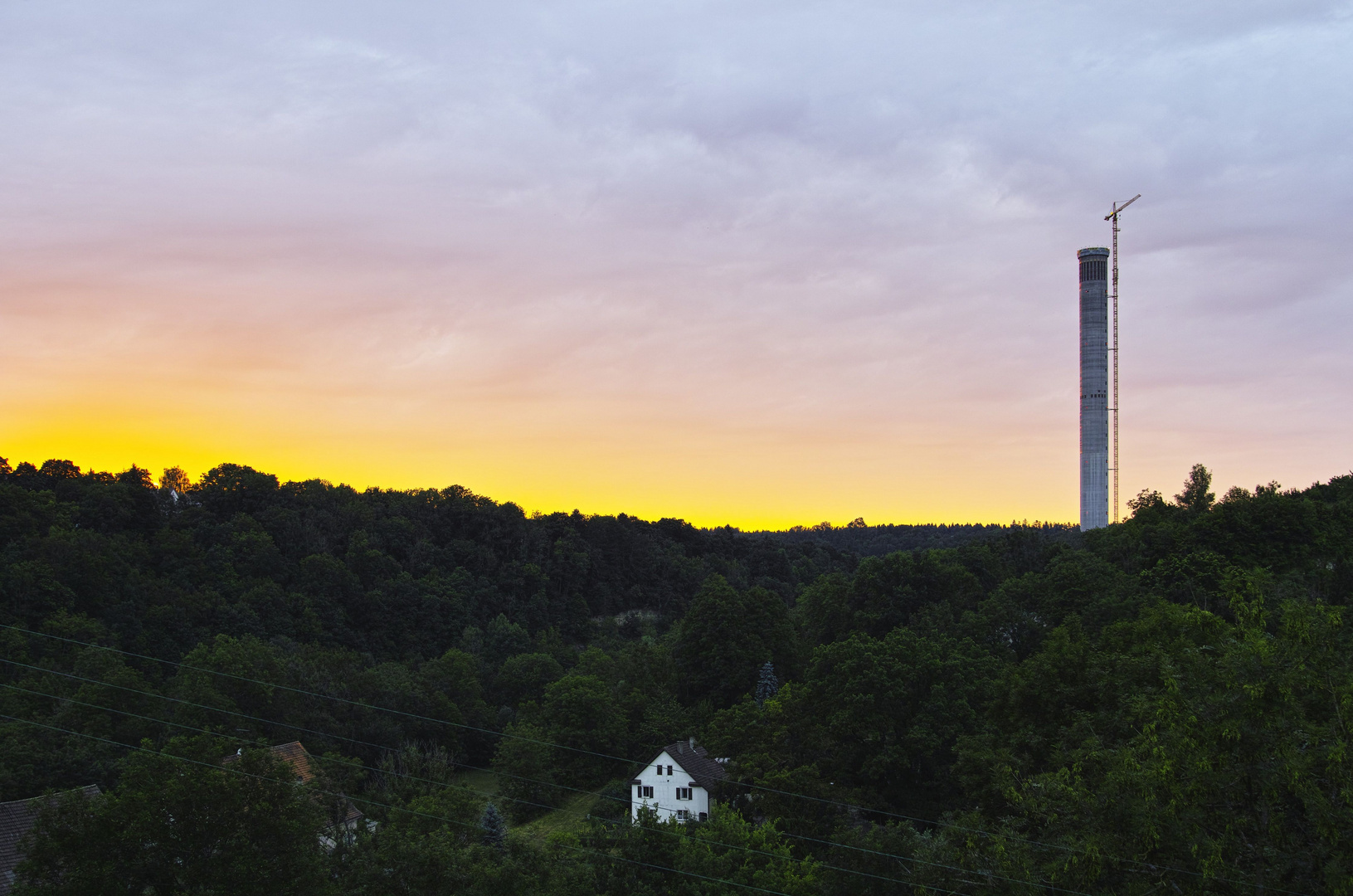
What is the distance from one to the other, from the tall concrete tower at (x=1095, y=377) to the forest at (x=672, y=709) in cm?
1335

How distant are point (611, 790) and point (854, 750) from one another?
56.1ft

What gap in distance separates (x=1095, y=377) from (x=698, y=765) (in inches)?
1891

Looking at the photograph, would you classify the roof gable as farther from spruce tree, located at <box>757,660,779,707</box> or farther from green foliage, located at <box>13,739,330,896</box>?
green foliage, located at <box>13,739,330,896</box>

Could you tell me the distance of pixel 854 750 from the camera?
1634 inches

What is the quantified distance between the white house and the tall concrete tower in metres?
43.5

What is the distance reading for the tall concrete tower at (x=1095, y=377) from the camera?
77812mm

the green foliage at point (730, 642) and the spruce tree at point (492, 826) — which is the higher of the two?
the green foliage at point (730, 642)

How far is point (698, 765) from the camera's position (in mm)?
50594

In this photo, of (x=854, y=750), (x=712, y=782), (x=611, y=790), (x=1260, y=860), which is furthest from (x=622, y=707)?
(x=1260, y=860)

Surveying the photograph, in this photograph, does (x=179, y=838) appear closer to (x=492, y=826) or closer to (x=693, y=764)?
(x=492, y=826)

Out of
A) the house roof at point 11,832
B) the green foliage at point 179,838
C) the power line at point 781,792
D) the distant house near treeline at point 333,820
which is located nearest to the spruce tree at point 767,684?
the power line at point 781,792

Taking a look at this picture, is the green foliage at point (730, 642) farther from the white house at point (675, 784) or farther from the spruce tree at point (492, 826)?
the spruce tree at point (492, 826)

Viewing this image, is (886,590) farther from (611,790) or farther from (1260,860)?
(1260,860)

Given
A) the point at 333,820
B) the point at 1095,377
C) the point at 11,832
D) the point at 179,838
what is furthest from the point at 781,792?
the point at 1095,377
